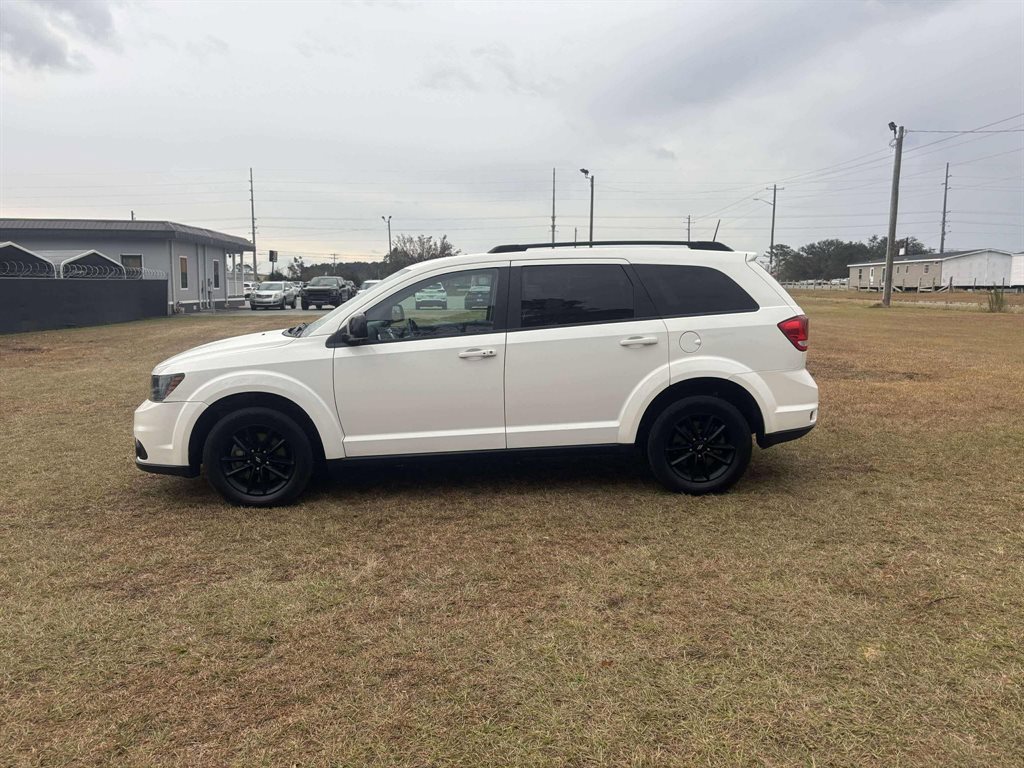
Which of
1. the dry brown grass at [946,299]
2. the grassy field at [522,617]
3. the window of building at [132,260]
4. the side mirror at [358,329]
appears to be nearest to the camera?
the grassy field at [522,617]

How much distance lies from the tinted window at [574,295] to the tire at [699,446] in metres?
0.82

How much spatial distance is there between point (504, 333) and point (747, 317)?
1.76 m

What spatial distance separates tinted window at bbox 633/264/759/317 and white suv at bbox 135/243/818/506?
0.01 metres

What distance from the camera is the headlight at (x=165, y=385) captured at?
5152 millimetres

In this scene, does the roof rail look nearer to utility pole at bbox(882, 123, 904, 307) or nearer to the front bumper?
the front bumper

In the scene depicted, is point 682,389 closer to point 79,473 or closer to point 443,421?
point 443,421

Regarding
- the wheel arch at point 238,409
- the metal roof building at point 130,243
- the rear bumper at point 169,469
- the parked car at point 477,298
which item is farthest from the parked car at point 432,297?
the metal roof building at point 130,243

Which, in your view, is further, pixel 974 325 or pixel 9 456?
pixel 974 325

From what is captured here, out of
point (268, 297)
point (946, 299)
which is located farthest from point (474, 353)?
point (946, 299)

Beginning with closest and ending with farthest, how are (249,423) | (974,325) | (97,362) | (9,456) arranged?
(249,423), (9,456), (97,362), (974,325)

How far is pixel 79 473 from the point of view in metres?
6.26

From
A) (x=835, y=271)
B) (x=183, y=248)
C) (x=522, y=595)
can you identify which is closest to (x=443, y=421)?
(x=522, y=595)

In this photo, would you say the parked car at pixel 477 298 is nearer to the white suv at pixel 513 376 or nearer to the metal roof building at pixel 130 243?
the white suv at pixel 513 376

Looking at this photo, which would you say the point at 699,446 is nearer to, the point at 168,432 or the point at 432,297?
the point at 432,297
